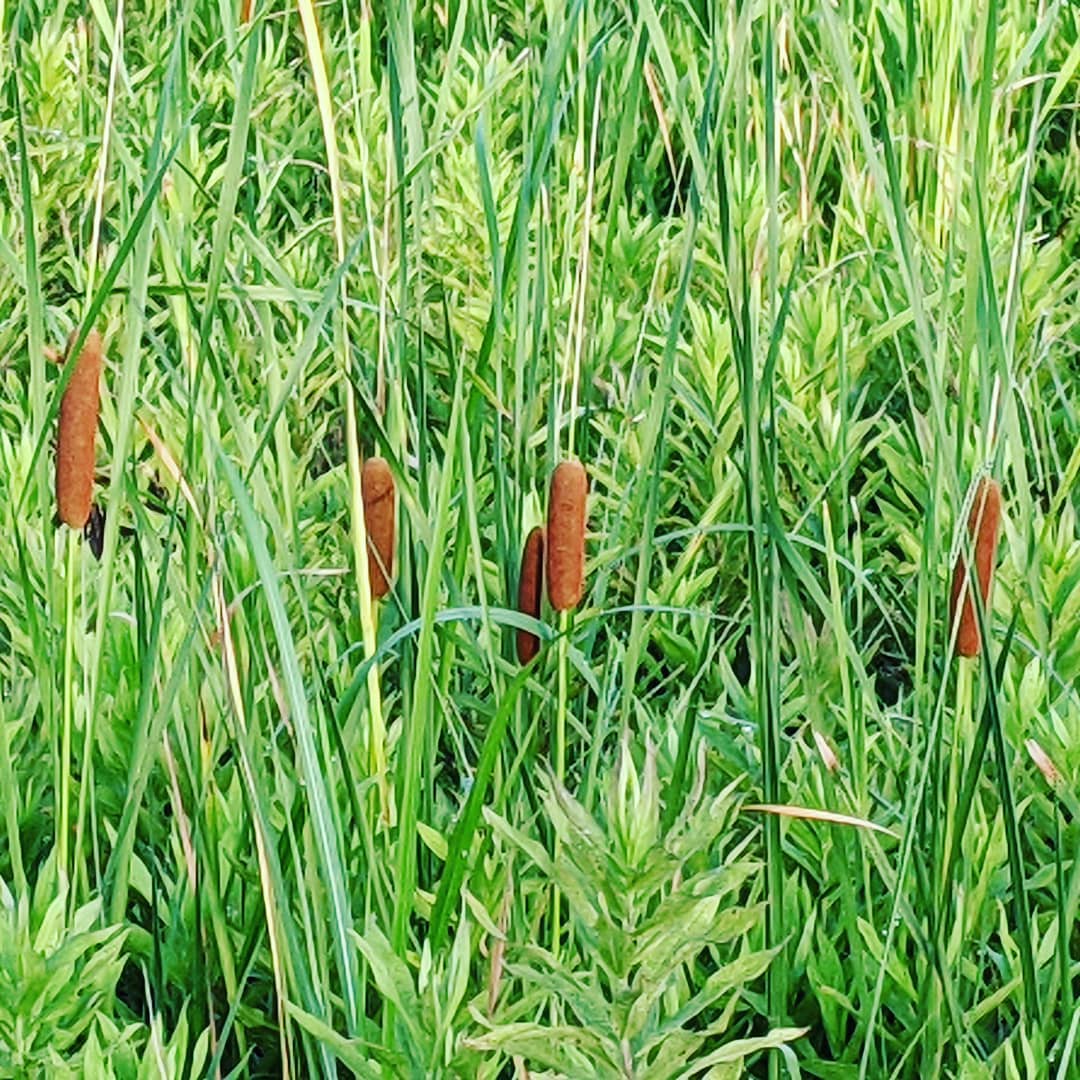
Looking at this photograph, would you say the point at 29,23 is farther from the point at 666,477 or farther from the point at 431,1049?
the point at 431,1049

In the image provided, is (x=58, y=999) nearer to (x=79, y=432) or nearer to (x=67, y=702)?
(x=67, y=702)

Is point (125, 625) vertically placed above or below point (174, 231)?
below

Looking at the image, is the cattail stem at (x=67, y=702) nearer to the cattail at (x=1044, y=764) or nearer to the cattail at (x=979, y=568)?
the cattail at (x=979, y=568)

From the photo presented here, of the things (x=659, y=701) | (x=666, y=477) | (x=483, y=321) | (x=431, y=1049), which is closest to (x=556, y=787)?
(x=431, y=1049)

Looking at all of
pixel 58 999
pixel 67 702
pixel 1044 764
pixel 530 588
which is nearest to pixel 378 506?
pixel 530 588

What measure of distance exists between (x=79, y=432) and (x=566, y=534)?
30 cm

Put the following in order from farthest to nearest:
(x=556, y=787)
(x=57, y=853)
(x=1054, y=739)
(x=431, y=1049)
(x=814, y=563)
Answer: (x=814, y=563) < (x=1054, y=739) < (x=57, y=853) < (x=431, y=1049) < (x=556, y=787)

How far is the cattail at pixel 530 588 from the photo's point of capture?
1284 mm

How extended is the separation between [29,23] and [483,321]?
1.37m

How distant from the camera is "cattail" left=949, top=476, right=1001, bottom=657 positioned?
119 cm

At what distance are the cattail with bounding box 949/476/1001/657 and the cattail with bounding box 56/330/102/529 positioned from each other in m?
0.53

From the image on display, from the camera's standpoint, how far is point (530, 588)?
1.30 m

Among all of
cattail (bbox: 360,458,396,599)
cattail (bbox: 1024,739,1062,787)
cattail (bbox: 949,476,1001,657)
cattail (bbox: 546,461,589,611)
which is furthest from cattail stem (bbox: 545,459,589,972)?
cattail (bbox: 1024,739,1062,787)

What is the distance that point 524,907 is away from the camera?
4.41 feet
